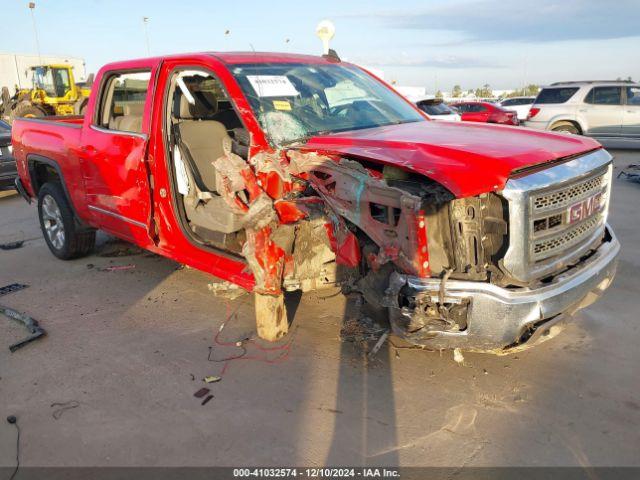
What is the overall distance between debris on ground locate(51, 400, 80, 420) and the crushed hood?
2.07m

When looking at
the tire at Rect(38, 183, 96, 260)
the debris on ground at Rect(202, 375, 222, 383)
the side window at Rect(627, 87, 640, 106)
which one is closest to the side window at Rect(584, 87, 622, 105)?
the side window at Rect(627, 87, 640, 106)

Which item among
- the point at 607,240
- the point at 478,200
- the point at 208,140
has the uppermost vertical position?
the point at 208,140

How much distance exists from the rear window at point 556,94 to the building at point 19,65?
23.3m

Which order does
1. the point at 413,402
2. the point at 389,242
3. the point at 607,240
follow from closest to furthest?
the point at 389,242, the point at 413,402, the point at 607,240

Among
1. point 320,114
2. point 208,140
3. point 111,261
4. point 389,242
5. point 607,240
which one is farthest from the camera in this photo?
point 111,261

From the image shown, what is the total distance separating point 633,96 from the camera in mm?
13609

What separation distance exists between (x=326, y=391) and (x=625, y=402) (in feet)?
5.52

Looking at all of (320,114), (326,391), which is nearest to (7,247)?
(320,114)

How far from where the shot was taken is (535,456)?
→ 8.46 feet

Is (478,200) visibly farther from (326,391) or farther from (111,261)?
(111,261)

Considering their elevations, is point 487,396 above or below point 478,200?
below

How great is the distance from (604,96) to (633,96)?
68 cm

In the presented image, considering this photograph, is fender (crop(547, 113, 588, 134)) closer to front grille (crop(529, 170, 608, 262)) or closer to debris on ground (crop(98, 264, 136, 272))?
front grille (crop(529, 170, 608, 262))

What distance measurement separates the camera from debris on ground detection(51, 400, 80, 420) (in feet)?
9.89
